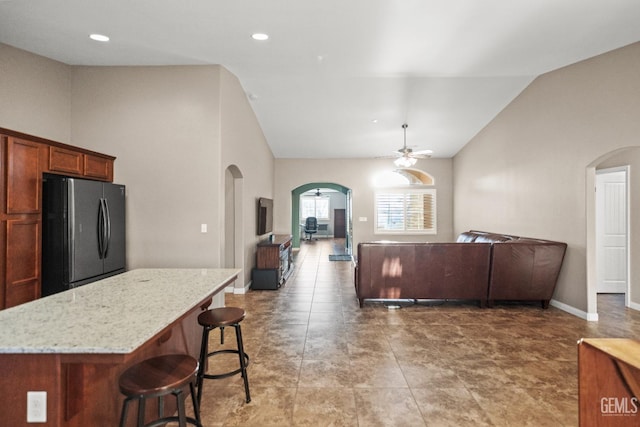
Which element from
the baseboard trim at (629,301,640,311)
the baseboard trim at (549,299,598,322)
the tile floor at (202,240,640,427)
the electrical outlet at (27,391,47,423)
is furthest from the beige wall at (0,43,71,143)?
the baseboard trim at (629,301,640,311)

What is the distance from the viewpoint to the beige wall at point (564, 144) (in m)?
3.67

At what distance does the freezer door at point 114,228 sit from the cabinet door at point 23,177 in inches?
25.9

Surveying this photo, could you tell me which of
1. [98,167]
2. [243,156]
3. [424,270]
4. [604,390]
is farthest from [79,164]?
[604,390]

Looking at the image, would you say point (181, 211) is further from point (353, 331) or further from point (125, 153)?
point (353, 331)

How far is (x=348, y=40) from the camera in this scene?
11.6ft

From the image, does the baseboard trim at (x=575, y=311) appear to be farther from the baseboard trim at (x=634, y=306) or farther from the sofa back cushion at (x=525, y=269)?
the baseboard trim at (x=634, y=306)

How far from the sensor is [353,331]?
3.65 meters

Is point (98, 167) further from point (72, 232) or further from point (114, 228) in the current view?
point (72, 232)

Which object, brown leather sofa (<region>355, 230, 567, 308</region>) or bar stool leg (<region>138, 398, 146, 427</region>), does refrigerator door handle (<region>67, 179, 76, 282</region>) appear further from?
brown leather sofa (<region>355, 230, 567, 308</region>)

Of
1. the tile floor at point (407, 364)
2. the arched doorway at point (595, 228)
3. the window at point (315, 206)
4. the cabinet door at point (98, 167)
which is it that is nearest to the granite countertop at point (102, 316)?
the tile floor at point (407, 364)

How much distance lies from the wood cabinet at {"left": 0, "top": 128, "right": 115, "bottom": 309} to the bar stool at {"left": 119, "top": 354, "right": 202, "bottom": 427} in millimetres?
2263

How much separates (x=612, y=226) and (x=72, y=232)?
24.0 feet

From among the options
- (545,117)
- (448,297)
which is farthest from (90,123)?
(545,117)

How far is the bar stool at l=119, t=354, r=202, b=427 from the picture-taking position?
136cm
